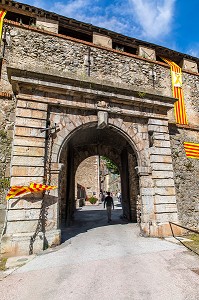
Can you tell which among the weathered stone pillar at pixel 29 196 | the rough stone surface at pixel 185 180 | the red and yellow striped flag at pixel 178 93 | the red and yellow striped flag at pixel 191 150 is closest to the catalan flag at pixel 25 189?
the weathered stone pillar at pixel 29 196

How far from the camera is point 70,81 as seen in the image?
20.2 ft

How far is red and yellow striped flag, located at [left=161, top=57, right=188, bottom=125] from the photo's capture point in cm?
968

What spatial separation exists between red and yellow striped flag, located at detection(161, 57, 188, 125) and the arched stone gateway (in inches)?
102

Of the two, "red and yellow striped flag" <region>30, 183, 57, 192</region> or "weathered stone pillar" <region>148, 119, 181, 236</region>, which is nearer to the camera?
"red and yellow striped flag" <region>30, 183, 57, 192</region>

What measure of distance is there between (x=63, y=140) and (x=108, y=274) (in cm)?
388

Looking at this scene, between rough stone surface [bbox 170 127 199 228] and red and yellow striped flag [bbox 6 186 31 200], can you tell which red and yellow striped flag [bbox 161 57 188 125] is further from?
red and yellow striped flag [bbox 6 186 31 200]

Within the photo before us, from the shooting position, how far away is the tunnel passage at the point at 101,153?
8.95 m

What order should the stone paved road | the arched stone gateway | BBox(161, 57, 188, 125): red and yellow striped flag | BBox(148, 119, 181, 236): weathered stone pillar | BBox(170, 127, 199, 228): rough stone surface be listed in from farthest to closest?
BBox(161, 57, 188, 125): red and yellow striped flag, BBox(170, 127, 199, 228): rough stone surface, BBox(148, 119, 181, 236): weathered stone pillar, the arched stone gateway, the stone paved road

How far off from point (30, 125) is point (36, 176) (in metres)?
1.52

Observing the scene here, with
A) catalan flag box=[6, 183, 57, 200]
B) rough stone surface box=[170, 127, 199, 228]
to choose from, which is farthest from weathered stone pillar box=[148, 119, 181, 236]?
catalan flag box=[6, 183, 57, 200]

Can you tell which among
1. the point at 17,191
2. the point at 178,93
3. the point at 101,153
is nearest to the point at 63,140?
the point at 17,191

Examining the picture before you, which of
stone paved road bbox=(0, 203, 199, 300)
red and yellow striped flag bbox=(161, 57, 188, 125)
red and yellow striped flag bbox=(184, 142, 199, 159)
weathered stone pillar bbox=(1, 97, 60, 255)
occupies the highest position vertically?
red and yellow striped flag bbox=(161, 57, 188, 125)

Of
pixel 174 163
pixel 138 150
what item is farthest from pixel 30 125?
pixel 174 163

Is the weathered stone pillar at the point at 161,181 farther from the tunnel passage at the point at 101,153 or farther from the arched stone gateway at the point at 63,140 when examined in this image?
the tunnel passage at the point at 101,153
